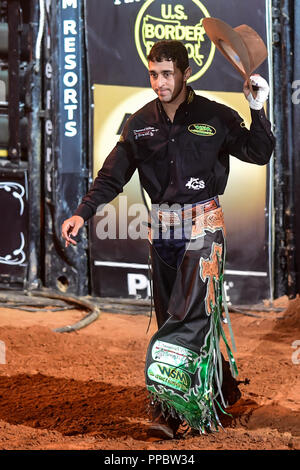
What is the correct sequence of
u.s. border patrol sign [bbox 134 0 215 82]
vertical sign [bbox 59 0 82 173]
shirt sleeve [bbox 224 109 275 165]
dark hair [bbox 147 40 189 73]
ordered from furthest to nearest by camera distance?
1. vertical sign [bbox 59 0 82 173]
2. u.s. border patrol sign [bbox 134 0 215 82]
3. dark hair [bbox 147 40 189 73]
4. shirt sleeve [bbox 224 109 275 165]

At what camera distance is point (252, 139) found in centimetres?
389

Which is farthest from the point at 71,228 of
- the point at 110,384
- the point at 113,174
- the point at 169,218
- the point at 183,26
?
the point at 183,26

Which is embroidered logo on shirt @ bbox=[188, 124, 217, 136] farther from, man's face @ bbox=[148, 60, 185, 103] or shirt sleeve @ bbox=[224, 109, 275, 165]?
man's face @ bbox=[148, 60, 185, 103]

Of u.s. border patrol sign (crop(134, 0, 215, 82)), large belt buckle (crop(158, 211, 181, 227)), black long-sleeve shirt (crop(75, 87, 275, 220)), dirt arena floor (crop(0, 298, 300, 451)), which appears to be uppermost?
u.s. border patrol sign (crop(134, 0, 215, 82))

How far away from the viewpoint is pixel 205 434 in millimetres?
4012

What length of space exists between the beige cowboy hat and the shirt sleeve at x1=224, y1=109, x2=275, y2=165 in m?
0.22

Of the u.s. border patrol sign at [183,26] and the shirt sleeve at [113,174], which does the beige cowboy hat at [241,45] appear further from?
the u.s. border patrol sign at [183,26]

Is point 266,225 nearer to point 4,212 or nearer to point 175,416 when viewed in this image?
point 4,212

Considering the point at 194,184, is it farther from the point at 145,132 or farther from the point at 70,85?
the point at 70,85

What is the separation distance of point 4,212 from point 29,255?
0.55m

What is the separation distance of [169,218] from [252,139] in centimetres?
65

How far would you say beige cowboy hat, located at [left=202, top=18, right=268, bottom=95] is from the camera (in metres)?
3.78

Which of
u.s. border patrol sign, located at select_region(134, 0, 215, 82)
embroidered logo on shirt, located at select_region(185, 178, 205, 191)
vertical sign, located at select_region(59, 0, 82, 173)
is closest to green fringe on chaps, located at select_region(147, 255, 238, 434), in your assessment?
embroidered logo on shirt, located at select_region(185, 178, 205, 191)

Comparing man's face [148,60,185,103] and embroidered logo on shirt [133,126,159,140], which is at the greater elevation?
man's face [148,60,185,103]
